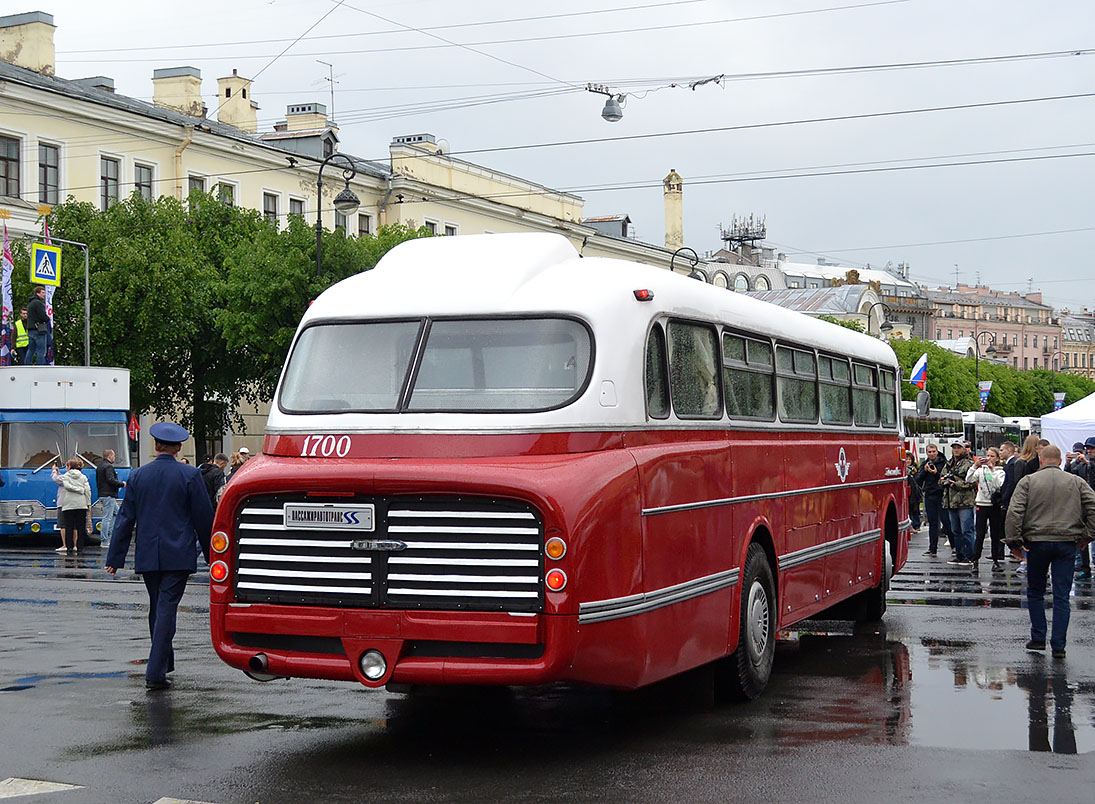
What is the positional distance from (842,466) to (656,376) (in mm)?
5163

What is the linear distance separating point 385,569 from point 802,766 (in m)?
2.55

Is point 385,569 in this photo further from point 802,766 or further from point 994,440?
point 994,440

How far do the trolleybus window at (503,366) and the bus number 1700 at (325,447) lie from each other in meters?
0.45

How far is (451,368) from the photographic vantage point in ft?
28.3

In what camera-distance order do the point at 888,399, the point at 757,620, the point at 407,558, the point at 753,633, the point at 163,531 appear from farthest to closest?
the point at 888,399 < the point at 163,531 < the point at 757,620 < the point at 753,633 < the point at 407,558

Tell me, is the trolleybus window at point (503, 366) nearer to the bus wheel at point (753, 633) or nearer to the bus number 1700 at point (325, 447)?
the bus number 1700 at point (325, 447)

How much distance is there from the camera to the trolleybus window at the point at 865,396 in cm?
1479

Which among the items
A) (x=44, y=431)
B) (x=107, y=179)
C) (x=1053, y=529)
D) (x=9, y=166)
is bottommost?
(x=1053, y=529)

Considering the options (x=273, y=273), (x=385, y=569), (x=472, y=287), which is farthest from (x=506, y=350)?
(x=273, y=273)

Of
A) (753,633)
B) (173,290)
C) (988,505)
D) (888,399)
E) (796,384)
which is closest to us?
(753,633)

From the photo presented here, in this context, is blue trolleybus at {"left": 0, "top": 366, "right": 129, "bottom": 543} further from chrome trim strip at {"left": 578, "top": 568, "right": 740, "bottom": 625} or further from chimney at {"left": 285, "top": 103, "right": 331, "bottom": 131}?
chimney at {"left": 285, "top": 103, "right": 331, "bottom": 131}

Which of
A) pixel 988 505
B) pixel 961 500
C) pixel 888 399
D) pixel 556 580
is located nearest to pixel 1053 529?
pixel 888 399

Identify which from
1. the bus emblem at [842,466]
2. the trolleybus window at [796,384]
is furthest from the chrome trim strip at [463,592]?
the bus emblem at [842,466]

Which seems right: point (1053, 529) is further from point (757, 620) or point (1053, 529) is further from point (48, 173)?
point (48, 173)
